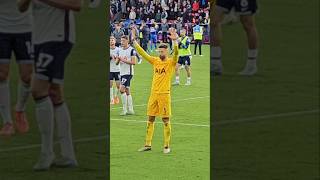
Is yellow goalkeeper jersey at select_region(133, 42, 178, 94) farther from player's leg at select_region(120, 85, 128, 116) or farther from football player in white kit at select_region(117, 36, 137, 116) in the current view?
player's leg at select_region(120, 85, 128, 116)

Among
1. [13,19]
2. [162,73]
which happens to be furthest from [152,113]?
[13,19]

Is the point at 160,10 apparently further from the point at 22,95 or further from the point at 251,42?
the point at 251,42

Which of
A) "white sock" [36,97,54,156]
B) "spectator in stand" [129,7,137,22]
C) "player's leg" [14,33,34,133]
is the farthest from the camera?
"spectator in stand" [129,7,137,22]

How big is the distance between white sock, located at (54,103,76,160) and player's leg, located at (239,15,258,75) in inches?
51.4

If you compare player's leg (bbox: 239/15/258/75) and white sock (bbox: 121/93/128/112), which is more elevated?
player's leg (bbox: 239/15/258/75)

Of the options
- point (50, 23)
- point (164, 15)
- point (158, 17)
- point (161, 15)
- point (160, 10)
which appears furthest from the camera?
point (158, 17)

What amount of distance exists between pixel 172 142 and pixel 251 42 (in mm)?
8491

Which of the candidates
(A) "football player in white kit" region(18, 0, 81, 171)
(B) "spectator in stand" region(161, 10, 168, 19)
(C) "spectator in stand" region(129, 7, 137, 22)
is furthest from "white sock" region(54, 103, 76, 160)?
(B) "spectator in stand" region(161, 10, 168, 19)

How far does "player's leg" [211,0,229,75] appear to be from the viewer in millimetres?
5203

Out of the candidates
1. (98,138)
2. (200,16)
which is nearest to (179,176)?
(98,138)

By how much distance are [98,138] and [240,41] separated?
134 cm

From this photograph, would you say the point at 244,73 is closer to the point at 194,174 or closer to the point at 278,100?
the point at 278,100

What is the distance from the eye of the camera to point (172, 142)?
1349 centimetres

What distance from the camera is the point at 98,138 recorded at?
5.91 m
